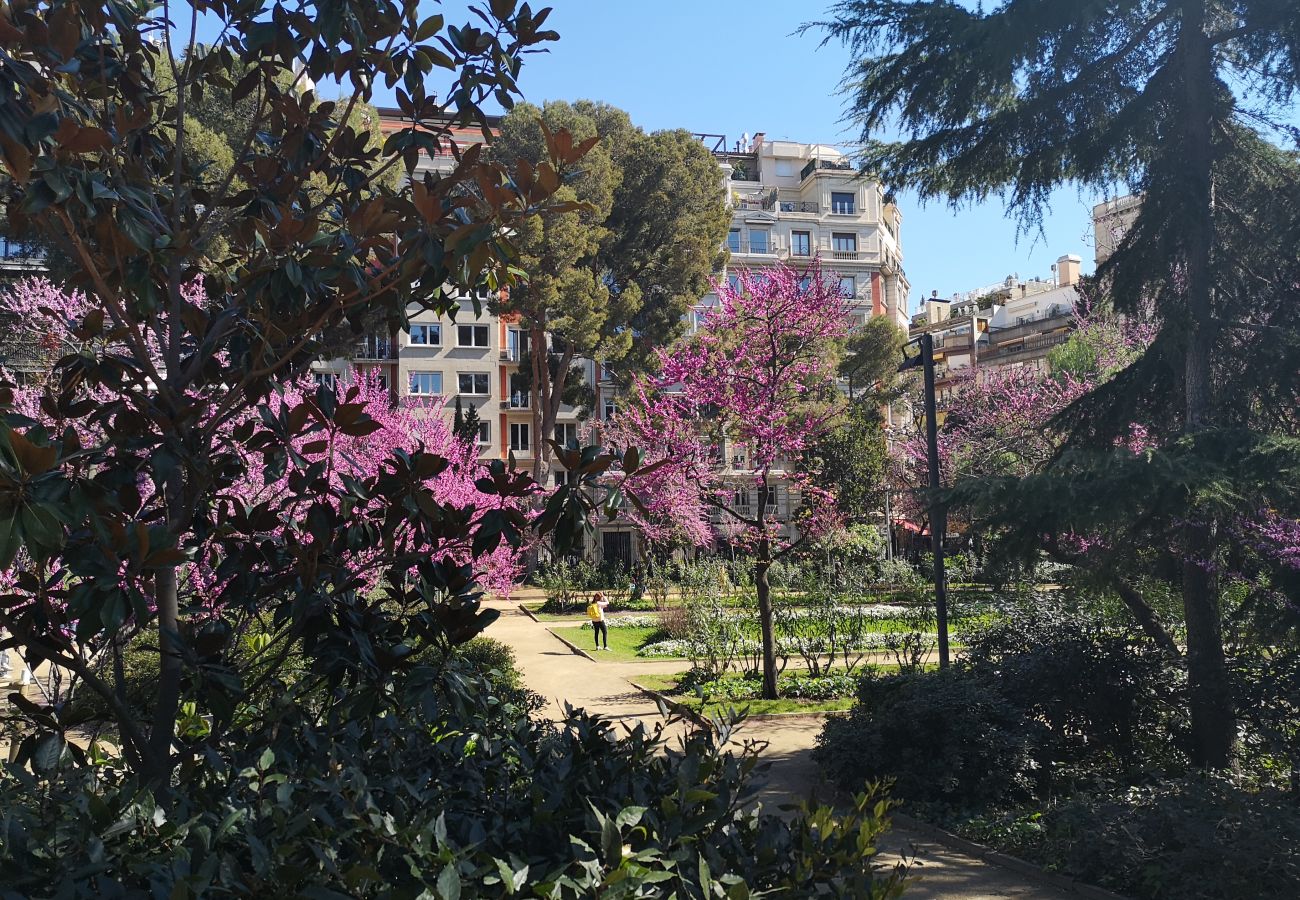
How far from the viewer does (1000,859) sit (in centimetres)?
716

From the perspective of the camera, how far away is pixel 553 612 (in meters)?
30.1

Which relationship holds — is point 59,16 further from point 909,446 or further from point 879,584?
point 909,446

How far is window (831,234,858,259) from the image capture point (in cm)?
5647

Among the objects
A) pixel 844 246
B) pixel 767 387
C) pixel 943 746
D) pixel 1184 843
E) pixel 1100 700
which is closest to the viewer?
pixel 1184 843

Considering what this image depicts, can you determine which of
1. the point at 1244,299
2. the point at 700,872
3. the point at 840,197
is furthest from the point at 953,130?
the point at 840,197

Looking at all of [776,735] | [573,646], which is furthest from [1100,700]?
[573,646]

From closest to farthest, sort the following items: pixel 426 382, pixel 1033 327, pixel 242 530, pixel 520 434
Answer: pixel 242 530 < pixel 426 382 < pixel 520 434 < pixel 1033 327

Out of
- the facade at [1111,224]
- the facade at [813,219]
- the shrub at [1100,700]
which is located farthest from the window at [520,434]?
the shrub at [1100,700]

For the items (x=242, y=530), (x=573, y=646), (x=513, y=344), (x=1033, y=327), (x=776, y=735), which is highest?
(x=1033, y=327)

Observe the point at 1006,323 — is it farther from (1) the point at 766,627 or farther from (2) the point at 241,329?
(2) the point at 241,329

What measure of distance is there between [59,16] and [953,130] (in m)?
9.43

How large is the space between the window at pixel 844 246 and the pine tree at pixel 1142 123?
46.6 metres

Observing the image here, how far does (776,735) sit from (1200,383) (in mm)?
5849

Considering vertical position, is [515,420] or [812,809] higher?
[515,420]
